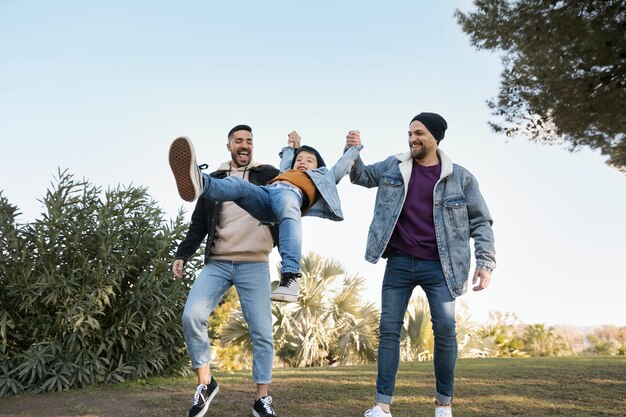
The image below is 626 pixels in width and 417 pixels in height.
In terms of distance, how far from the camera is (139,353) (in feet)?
23.7

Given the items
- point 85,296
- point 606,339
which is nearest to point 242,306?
point 85,296

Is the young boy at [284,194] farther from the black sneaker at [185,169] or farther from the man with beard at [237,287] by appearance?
the man with beard at [237,287]

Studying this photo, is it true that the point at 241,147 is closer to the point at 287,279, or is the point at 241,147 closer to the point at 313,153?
the point at 313,153

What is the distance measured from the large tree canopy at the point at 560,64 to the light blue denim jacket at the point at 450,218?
22.0 ft

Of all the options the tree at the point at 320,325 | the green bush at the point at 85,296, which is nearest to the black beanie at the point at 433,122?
the green bush at the point at 85,296

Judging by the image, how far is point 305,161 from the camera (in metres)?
4.92

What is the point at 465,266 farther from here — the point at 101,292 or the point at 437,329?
the point at 101,292

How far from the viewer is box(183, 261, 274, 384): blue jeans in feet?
15.2

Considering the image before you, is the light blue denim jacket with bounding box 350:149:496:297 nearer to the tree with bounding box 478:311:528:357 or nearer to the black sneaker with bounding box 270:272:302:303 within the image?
the black sneaker with bounding box 270:272:302:303

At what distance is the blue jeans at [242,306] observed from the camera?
15.2 ft

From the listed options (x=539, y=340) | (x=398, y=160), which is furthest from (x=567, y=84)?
(x=539, y=340)

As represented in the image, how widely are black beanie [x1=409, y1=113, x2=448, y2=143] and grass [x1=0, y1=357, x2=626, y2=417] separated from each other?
2.33 meters

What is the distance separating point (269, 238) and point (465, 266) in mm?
1458

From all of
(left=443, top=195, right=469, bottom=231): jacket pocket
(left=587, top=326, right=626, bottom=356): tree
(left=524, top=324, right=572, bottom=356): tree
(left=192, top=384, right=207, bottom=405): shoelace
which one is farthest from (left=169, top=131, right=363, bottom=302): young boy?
(left=587, top=326, right=626, bottom=356): tree
